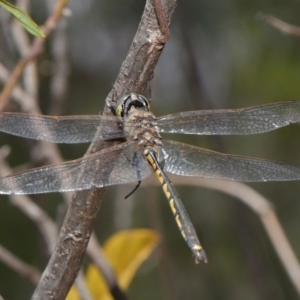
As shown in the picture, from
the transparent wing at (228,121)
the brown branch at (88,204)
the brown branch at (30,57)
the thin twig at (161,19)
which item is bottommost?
the brown branch at (88,204)

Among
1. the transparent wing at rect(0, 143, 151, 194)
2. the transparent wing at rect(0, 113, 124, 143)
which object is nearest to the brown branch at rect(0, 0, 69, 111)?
the transparent wing at rect(0, 113, 124, 143)

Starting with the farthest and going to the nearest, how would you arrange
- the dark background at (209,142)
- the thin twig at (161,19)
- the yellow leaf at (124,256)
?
the dark background at (209,142) < the yellow leaf at (124,256) < the thin twig at (161,19)

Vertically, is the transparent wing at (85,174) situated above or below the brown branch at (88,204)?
above

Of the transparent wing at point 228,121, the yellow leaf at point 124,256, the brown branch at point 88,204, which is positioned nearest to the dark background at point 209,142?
the yellow leaf at point 124,256

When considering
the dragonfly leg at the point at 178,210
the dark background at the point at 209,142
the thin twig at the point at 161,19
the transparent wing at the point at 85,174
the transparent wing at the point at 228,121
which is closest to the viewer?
the thin twig at the point at 161,19

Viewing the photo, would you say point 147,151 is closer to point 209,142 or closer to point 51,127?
point 51,127

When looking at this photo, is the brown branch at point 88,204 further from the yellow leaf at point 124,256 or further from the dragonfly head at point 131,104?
the yellow leaf at point 124,256

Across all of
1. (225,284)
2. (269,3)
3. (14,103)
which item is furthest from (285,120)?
(225,284)

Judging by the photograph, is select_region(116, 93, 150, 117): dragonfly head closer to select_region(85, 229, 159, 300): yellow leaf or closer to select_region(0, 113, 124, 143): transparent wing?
select_region(0, 113, 124, 143): transparent wing
